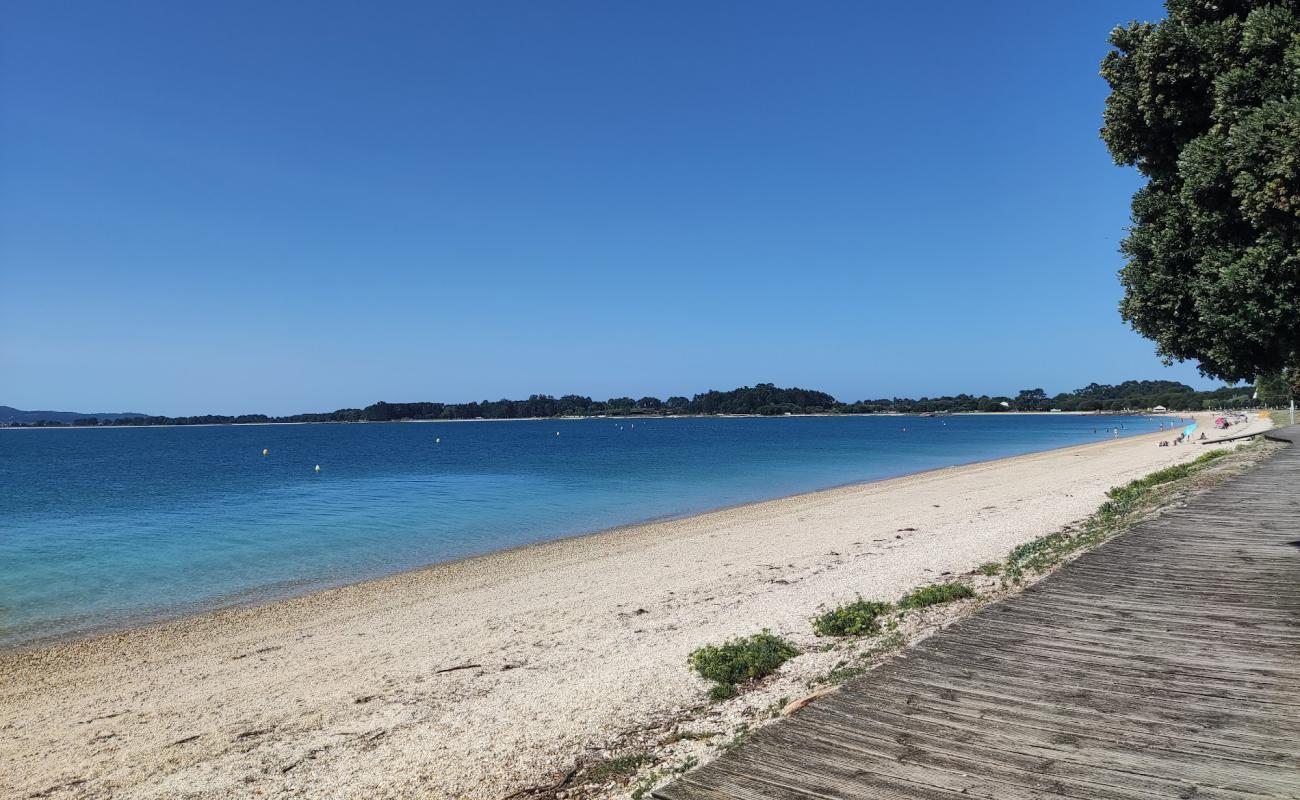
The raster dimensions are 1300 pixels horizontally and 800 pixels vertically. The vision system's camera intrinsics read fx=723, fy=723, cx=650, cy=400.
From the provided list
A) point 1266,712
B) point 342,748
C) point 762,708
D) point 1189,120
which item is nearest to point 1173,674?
point 1266,712

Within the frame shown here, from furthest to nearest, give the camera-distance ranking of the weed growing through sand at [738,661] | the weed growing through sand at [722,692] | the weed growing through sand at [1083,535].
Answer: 1. the weed growing through sand at [1083,535]
2. the weed growing through sand at [738,661]
3. the weed growing through sand at [722,692]

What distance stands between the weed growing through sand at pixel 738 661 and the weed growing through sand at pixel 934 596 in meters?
2.03

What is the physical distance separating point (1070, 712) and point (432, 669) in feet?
23.4

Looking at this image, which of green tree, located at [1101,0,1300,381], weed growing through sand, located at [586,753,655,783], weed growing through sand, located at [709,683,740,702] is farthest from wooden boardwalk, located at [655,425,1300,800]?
green tree, located at [1101,0,1300,381]

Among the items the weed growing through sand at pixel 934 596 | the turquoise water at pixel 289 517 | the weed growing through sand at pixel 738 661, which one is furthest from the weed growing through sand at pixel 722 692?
the turquoise water at pixel 289 517

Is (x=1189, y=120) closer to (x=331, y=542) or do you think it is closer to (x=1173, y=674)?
(x=1173, y=674)

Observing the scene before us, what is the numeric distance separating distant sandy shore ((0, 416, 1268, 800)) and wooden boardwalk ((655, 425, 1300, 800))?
2062 mm

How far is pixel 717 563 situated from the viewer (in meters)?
15.5

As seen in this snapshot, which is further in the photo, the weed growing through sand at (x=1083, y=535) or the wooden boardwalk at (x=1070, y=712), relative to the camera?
the weed growing through sand at (x=1083, y=535)

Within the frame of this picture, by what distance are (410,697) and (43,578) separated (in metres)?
16.1

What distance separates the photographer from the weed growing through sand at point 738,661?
6.75 meters

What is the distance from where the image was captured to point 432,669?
9.05 m

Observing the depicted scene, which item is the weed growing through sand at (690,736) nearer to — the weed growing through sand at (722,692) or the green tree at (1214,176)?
the weed growing through sand at (722,692)

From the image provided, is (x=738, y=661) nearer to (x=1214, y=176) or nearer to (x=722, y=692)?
(x=722, y=692)
